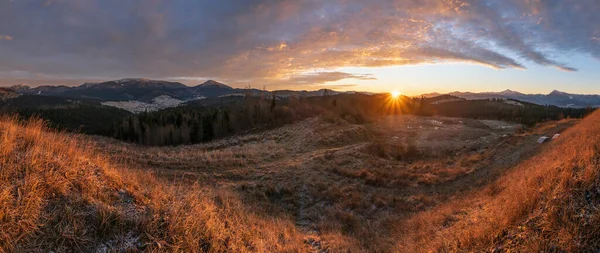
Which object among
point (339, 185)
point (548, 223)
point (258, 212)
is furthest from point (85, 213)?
point (339, 185)

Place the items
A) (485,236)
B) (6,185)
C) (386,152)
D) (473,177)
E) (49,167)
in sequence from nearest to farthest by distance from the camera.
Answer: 1. (6,185)
2. (49,167)
3. (485,236)
4. (473,177)
5. (386,152)

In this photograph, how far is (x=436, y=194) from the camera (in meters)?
12.5

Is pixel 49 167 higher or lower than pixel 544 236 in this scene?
higher

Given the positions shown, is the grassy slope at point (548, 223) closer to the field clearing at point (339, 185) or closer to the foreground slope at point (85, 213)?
the field clearing at point (339, 185)

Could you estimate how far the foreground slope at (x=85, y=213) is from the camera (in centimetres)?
345

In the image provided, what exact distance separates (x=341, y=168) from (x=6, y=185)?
49.0 feet

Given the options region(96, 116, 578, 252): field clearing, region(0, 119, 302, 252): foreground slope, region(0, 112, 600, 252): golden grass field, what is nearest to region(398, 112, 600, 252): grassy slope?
region(0, 112, 600, 252): golden grass field

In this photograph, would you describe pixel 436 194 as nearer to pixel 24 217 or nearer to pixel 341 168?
pixel 341 168

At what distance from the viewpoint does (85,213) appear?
394 centimetres

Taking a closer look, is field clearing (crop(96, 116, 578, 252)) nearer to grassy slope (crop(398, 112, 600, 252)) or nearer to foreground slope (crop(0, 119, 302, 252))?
grassy slope (crop(398, 112, 600, 252))

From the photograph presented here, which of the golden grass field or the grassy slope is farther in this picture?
the grassy slope

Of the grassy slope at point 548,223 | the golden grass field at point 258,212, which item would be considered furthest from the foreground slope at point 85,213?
the grassy slope at point 548,223

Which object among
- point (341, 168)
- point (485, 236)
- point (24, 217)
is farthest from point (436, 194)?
point (24, 217)

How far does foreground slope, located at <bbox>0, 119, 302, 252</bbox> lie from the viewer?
11.3 ft
